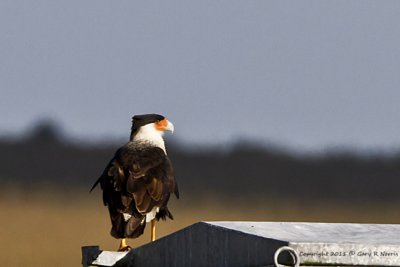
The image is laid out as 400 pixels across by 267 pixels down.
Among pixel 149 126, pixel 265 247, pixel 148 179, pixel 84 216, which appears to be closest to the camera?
pixel 265 247

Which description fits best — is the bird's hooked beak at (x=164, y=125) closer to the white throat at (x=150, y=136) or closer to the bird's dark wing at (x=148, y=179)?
the white throat at (x=150, y=136)

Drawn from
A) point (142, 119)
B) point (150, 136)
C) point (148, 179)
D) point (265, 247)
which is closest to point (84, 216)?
point (142, 119)

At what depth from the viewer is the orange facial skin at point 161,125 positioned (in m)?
15.6

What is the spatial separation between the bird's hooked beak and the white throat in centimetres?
6

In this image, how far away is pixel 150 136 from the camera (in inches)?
602

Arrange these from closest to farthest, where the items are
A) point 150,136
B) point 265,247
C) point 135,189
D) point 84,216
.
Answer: point 265,247 < point 135,189 < point 150,136 < point 84,216

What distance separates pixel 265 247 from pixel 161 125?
6493mm

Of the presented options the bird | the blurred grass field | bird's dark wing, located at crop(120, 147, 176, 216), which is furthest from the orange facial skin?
the blurred grass field

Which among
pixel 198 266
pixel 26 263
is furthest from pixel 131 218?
pixel 26 263

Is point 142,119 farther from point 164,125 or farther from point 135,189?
point 135,189

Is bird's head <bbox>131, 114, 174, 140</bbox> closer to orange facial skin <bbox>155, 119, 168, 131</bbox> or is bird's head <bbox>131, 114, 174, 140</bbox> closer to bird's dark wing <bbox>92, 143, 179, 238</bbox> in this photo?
orange facial skin <bbox>155, 119, 168, 131</bbox>

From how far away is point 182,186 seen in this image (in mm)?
26297

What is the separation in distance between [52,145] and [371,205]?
1011 cm

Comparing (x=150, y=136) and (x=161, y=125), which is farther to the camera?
(x=161, y=125)
